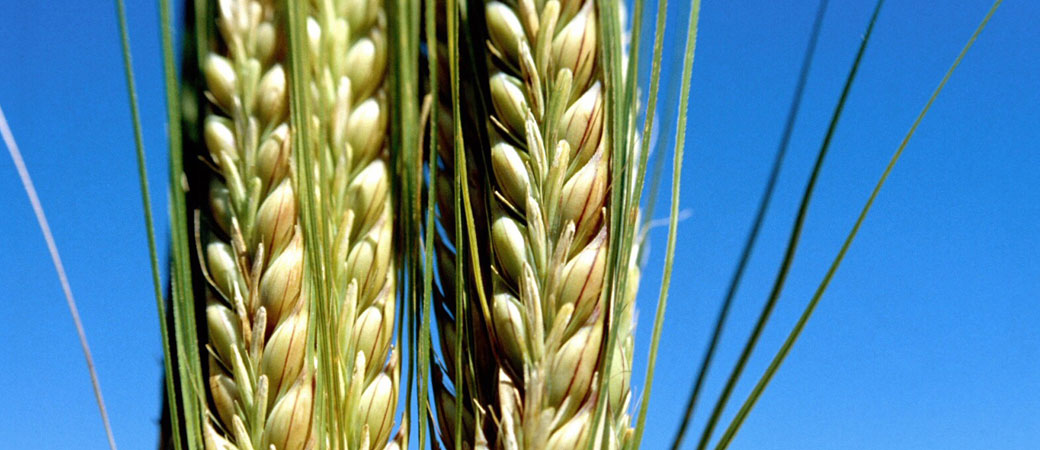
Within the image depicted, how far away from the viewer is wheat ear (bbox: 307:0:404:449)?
0.87 m

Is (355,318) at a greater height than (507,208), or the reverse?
(507,208)

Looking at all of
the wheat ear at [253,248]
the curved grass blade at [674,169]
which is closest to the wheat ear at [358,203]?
the wheat ear at [253,248]

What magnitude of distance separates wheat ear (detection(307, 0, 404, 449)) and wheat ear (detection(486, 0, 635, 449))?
119 mm

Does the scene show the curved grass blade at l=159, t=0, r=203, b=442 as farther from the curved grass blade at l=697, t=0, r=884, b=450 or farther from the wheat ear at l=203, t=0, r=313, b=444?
the curved grass blade at l=697, t=0, r=884, b=450

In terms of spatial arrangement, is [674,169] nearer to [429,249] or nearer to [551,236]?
[551,236]

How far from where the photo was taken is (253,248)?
0.87 metres

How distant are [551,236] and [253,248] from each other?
0.97ft

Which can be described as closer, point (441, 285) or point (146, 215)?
point (146, 215)

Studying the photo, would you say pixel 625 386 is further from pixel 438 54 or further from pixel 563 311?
pixel 438 54

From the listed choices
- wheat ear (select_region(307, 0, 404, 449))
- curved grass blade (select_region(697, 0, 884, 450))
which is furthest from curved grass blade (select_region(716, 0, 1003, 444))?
wheat ear (select_region(307, 0, 404, 449))

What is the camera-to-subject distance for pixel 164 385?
0.92 meters

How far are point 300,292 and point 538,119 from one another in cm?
30

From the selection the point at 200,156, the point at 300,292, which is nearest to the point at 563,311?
the point at 300,292

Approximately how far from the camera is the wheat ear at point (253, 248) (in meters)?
0.86
